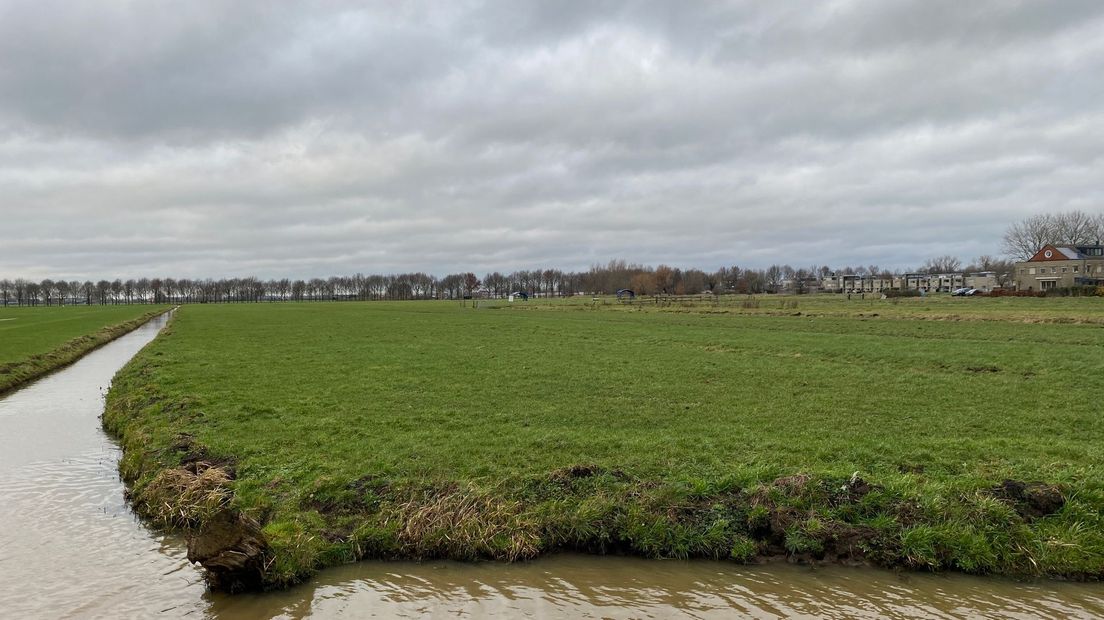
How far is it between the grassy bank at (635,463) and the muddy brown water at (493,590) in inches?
15.3

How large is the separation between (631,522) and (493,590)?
2.43m

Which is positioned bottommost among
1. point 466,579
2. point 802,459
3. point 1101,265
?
point 466,579

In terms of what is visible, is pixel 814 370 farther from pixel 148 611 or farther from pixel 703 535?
pixel 148 611

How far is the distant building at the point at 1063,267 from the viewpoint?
114688mm

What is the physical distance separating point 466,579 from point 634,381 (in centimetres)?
1325

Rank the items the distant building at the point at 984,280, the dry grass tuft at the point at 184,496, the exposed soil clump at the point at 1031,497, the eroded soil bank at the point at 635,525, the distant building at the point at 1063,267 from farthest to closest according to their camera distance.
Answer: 1. the distant building at the point at 984,280
2. the distant building at the point at 1063,267
3. the dry grass tuft at the point at 184,496
4. the exposed soil clump at the point at 1031,497
5. the eroded soil bank at the point at 635,525

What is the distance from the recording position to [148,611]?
7.19 m

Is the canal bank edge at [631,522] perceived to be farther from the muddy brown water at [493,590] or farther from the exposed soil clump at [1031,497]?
the muddy brown water at [493,590]

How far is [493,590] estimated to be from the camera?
7754 mm

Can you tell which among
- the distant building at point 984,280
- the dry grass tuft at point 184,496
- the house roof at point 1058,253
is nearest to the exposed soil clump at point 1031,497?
the dry grass tuft at point 184,496

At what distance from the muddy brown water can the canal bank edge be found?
29 centimetres

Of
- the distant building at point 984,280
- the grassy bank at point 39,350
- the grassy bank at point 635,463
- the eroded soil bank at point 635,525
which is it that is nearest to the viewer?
the eroded soil bank at point 635,525

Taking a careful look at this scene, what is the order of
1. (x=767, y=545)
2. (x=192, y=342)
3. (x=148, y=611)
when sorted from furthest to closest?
(x=192, y=342) → (x=767, y=545) → (x=148, y=611)

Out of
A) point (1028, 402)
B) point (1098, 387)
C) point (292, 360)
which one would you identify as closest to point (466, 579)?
Answer: point (1028, 402)
